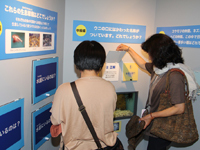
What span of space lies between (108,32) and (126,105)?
1278 mm

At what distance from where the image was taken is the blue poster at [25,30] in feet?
5.33

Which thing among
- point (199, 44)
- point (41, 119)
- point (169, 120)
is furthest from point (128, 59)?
point (41, 119)

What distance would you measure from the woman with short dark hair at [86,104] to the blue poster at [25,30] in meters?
0.59

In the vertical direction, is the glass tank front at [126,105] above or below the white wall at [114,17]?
below

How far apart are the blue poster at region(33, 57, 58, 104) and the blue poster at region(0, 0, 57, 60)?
0.41ft

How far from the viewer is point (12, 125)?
1816 mm

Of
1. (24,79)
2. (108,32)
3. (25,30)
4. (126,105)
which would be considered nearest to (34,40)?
(25,30)

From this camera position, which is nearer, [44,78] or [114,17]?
[44,78]

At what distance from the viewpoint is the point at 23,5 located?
5.94 ft

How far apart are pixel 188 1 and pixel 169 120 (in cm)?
162

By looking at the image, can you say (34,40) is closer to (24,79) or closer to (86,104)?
(24,79)

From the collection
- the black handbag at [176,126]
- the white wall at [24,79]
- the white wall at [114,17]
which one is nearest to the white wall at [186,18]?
the white wall at [114,17]

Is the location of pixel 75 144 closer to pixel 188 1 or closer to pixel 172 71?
pixel 172 71

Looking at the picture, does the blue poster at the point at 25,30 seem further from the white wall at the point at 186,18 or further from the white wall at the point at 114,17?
the white wall at the point at 186,18
